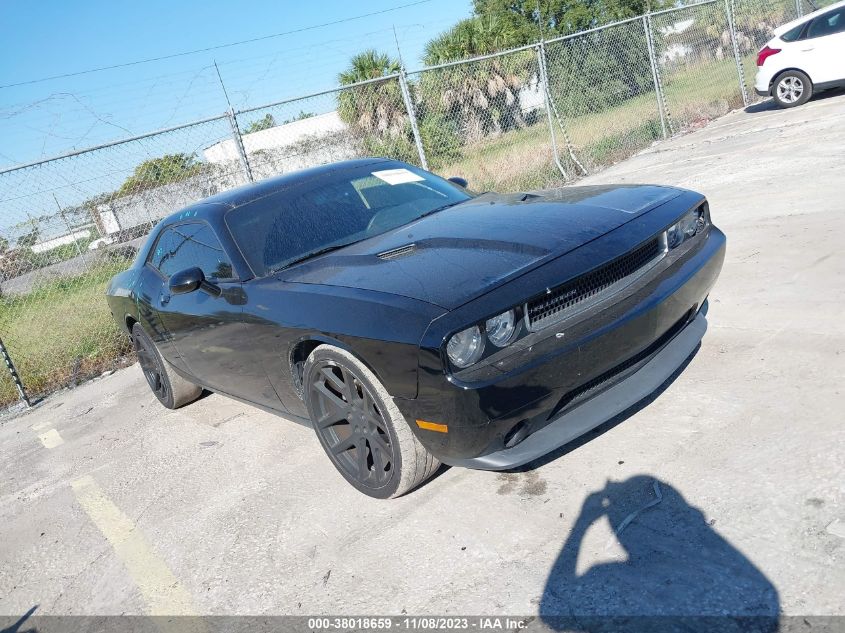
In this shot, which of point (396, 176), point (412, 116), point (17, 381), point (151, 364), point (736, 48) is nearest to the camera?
point (396, 176)

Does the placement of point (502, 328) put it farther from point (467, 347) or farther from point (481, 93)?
point (481, 93)

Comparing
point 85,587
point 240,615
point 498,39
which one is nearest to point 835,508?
point 240,615

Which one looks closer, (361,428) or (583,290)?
(583,290)

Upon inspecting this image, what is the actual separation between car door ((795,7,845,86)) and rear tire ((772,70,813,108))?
14 centimetres

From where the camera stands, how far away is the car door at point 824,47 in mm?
11797

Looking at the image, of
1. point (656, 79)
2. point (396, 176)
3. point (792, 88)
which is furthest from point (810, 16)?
point (396, 176)

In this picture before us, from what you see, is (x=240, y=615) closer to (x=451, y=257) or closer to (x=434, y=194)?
(x=451, y=257)

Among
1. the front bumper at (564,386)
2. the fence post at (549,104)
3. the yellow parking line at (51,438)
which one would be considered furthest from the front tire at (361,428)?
the fence post at (549,104)

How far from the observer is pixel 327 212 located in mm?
4051

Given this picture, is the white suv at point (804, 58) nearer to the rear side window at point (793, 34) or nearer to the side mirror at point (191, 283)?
the rear side window at point (793, 34)

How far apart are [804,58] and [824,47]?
12.4 inches

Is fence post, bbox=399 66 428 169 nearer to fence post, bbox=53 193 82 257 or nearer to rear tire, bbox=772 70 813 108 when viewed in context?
fence post, bbox=53 193 82 257

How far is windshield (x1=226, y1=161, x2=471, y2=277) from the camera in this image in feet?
12.6

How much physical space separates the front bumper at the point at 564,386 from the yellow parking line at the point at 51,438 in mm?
3865
